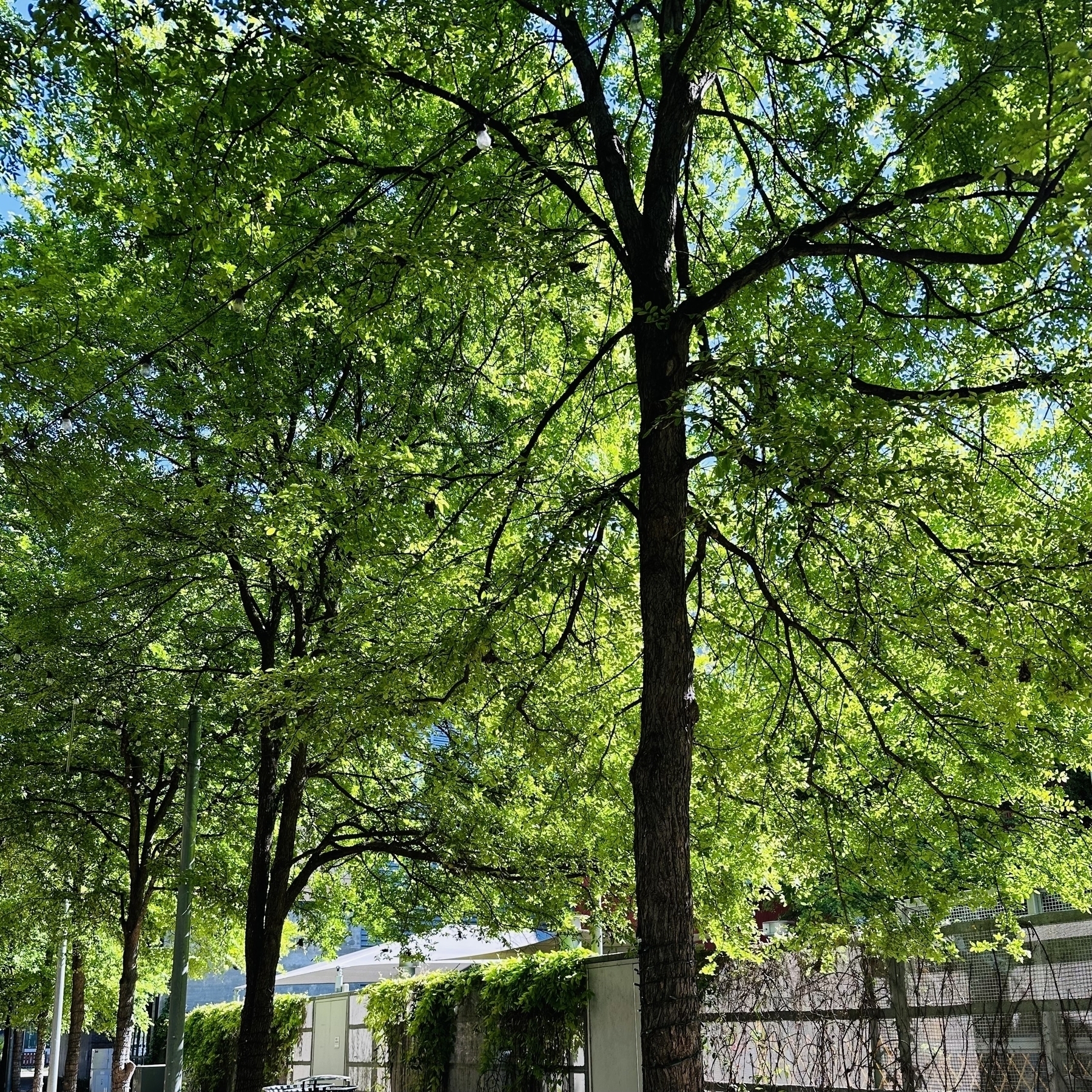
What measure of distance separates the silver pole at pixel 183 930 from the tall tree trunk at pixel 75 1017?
10.2 metres

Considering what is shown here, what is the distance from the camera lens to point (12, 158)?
325 inches

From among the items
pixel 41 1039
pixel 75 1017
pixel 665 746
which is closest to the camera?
pixel 665 746

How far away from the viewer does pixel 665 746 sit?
6.71m

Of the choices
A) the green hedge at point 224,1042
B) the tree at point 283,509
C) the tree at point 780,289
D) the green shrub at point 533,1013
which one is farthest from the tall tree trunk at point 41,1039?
Answer: the tree at point 780,289

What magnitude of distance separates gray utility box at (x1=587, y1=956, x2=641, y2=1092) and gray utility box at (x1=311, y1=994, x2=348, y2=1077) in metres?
7.63

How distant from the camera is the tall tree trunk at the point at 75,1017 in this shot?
2273 cm

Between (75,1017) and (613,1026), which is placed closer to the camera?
(613,1026)

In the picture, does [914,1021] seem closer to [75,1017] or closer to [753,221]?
[753,221]

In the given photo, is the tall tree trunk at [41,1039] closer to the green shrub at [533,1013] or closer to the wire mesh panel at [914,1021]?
the green shrub at [533,1013]

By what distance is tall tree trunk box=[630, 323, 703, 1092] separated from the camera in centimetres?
613

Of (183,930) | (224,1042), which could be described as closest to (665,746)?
(183,930)

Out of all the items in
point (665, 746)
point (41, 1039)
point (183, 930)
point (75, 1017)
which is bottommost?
point (41, 1039)

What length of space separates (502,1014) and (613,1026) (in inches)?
87.3

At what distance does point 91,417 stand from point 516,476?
438 centimetres
